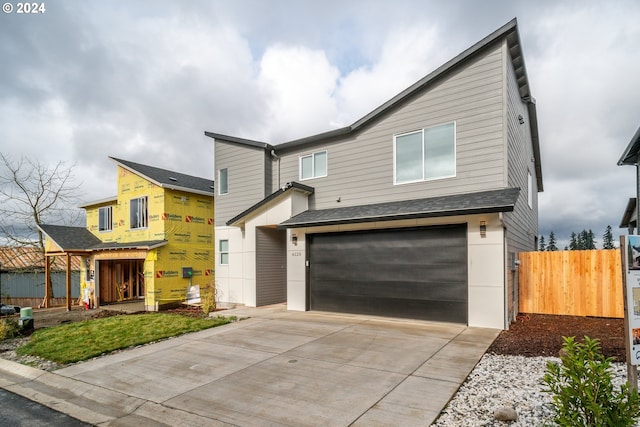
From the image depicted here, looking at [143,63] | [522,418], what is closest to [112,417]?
[522,418]

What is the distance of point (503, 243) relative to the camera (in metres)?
8.35

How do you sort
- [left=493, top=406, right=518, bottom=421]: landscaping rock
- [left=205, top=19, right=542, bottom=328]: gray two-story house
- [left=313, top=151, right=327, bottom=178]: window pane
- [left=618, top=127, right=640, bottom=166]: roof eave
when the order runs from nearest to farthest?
[left=493, top=406, right=518, bottom=421]: landscaping rock
[left=205, top=19, right=542, bottom=328]: gray two-story house
[left=618, top=127, right=640, bottom=166]: roof eave
[left=313, top=151, right=327, bottom=178]: window pane

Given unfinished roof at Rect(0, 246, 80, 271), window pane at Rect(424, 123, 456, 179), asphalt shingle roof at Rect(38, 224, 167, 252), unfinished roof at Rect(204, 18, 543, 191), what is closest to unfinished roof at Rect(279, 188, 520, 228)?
window pane at Rect(424, 123, 456, 179)

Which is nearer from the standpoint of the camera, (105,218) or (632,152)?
(632,152)

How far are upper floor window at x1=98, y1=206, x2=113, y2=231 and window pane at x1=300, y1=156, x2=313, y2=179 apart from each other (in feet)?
40.4

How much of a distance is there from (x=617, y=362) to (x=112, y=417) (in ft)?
25.7

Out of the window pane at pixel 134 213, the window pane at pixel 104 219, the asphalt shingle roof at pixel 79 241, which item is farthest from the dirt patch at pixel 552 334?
the window pane at pixel 104 219

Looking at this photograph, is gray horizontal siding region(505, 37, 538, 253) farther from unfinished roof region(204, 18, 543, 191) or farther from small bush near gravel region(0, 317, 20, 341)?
small bush near gravel region(0, 317, 20, 341)

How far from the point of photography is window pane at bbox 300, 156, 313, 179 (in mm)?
12906

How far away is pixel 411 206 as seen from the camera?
31.6ft

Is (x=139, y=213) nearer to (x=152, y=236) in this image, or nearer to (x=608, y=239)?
(x=152, y=236)

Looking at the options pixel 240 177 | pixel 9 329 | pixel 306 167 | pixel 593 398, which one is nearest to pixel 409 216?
pixel 306 167

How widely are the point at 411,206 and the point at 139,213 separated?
1384cm

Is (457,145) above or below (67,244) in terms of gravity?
above
